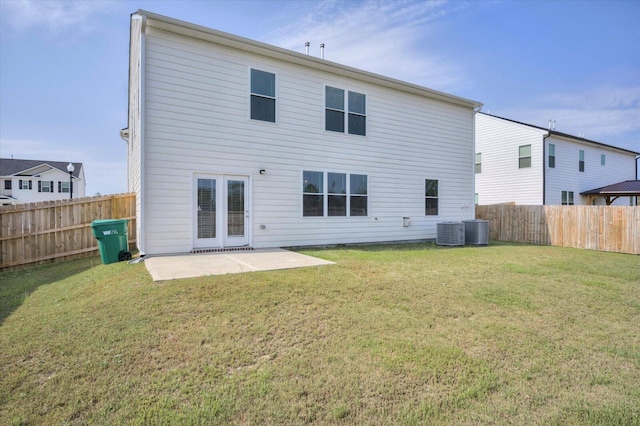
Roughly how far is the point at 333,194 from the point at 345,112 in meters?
2.73

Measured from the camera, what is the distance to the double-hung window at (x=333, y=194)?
9.45 m

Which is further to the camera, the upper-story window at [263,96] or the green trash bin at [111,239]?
the upper-story window at [263,96]

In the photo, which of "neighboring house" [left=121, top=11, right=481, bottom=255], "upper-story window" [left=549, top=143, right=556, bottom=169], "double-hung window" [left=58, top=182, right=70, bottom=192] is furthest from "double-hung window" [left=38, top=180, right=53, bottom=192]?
"upper-story window" [left=549, top=143, right=556, bottom=169]

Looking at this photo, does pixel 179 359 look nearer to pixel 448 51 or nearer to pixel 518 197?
pixel 448 51

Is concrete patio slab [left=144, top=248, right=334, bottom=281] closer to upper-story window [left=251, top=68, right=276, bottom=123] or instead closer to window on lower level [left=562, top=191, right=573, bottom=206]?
upper-story window [left=251, top=68, right=276, bottom=123]

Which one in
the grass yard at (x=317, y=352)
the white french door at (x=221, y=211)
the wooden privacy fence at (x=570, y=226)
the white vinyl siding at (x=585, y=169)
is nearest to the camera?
the grass yard at (x=317, y=352)

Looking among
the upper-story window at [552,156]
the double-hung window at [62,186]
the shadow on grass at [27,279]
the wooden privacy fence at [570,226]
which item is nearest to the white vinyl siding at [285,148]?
the shadow on grass at [27,279]

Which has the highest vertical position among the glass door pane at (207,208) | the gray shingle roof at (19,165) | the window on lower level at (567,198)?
the gray shingle roof at (19,165)

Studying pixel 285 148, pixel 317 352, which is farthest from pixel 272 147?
pixel 317 352

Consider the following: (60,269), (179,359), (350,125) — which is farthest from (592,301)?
(60,269)

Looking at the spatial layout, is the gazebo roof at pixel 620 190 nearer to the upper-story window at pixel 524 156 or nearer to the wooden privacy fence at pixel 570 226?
the upper-story window at pixel 524 156

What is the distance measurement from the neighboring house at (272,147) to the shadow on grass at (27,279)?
1567mm

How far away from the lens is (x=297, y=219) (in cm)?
927

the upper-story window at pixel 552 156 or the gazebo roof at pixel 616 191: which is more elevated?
the upper-story window at pixel 552 156
